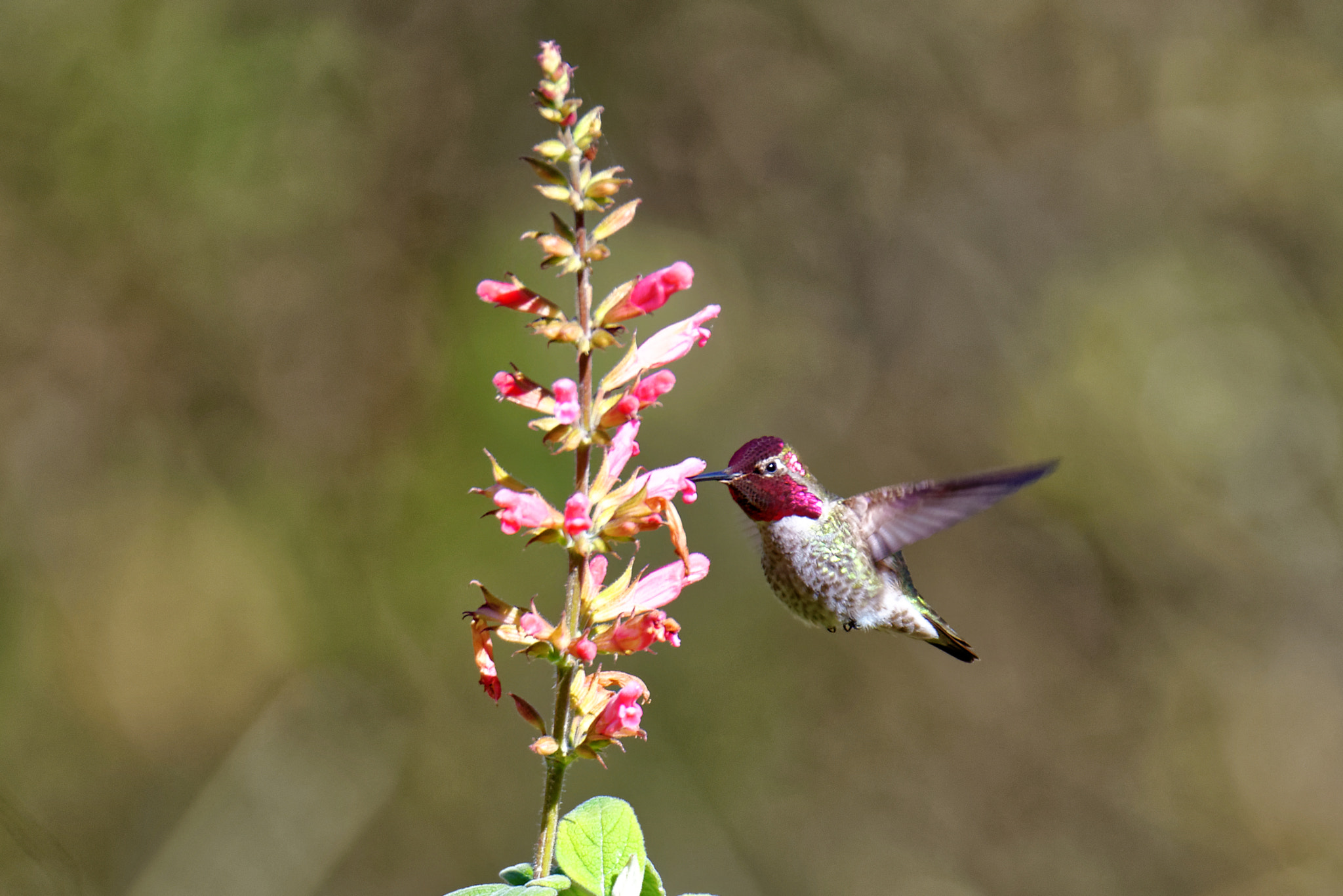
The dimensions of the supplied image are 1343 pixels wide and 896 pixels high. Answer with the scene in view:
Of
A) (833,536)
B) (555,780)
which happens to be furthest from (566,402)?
(833,536)

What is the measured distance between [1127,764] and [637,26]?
6102 mm

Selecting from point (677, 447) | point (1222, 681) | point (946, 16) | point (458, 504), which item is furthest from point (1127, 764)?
point (946, 16)

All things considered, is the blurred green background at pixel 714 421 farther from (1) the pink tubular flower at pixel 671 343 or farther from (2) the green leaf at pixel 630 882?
(2) the green leaf at pixel 630 882

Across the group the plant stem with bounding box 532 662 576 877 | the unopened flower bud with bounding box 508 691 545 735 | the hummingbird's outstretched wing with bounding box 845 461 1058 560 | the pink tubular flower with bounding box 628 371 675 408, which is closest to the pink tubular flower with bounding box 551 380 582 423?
the pink tubular flower with bounding box 628 371 675 408

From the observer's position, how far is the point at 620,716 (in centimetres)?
246

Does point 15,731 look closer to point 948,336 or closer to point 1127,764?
point 948,336

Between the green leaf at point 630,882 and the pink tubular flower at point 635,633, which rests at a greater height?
the pink tubular flower at point 635,633

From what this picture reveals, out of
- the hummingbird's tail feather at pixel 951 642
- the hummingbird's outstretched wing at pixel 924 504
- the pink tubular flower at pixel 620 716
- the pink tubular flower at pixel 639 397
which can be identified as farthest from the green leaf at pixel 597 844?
the hummingbird's tail feather at pixel 951 642

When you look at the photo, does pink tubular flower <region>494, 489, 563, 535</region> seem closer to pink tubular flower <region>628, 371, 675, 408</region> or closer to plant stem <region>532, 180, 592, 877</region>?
plant stem <region>532, 180, 592, 877</region>

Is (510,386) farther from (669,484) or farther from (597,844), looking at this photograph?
(597,844)

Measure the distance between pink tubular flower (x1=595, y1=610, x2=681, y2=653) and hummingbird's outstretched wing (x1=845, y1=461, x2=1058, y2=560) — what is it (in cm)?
104

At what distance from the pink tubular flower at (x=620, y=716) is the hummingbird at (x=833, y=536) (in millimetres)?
1038

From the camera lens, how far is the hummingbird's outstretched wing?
3.04m

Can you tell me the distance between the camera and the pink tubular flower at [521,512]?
2.43m
